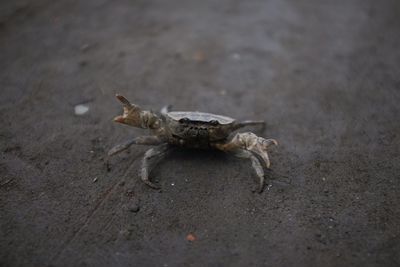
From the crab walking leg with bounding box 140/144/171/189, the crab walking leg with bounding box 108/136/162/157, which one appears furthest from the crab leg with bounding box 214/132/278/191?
the crab walking leg with bounding box 108/136/162/157

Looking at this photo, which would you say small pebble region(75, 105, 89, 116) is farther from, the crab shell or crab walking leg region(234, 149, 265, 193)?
crab walking leg region(234, 149, 265, 193)

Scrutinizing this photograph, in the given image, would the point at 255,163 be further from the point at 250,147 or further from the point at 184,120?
the point at 184,120

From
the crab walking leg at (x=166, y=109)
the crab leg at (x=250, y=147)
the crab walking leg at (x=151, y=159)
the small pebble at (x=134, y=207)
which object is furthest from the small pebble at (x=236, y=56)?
the small pebble at (x=134, y=207)

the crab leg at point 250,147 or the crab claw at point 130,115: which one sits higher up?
the crab claw at point 130,115

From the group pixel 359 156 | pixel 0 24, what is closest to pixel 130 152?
→ pixel 359 156

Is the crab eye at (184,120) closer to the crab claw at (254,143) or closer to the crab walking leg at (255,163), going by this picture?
the crab claw at (254,143)

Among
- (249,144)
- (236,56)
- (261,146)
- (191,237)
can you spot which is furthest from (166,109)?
(191,237)

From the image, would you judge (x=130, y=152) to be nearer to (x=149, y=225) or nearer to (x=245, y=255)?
(x=149, y=225)
